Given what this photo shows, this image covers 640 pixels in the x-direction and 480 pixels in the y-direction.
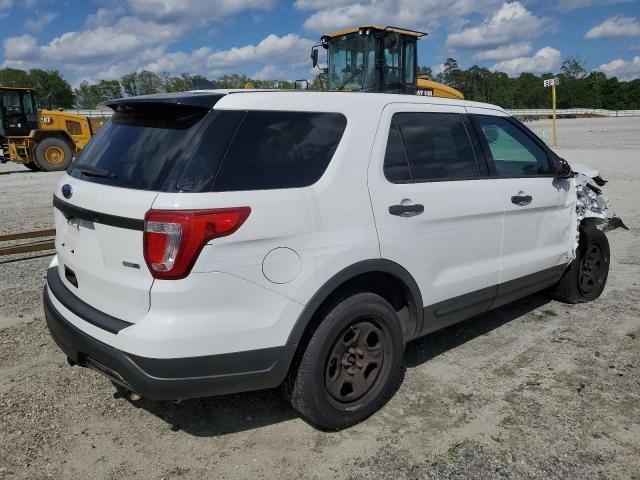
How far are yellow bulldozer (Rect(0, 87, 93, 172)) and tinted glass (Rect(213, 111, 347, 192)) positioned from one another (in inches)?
719

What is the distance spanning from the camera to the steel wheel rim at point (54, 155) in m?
18.8

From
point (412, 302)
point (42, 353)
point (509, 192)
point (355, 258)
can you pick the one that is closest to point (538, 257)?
point (509, 192)

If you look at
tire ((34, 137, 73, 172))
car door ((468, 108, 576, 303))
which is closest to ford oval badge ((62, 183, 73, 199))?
car door ((468, 108, 576, 303))

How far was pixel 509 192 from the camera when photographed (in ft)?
13.0

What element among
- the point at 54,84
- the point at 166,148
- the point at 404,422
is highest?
the point at 54,84

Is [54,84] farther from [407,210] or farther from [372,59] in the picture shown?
[407,210]

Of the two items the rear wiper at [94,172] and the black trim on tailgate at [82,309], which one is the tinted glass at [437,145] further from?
the black trim on tailgate at [82,309]

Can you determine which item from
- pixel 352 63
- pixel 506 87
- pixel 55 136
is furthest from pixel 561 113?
pixel 55 136

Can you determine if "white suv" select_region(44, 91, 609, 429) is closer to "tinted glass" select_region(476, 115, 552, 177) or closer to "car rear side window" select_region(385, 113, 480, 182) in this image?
"car rear side window" select_region(385, 113, 480, 182)

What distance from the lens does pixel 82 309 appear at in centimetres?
289

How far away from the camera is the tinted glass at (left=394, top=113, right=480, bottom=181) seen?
3398 mm

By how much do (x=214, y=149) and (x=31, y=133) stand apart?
1880cm

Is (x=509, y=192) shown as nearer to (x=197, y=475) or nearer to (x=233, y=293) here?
(x=233, y=293)

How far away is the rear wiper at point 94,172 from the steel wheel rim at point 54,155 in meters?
17.6
